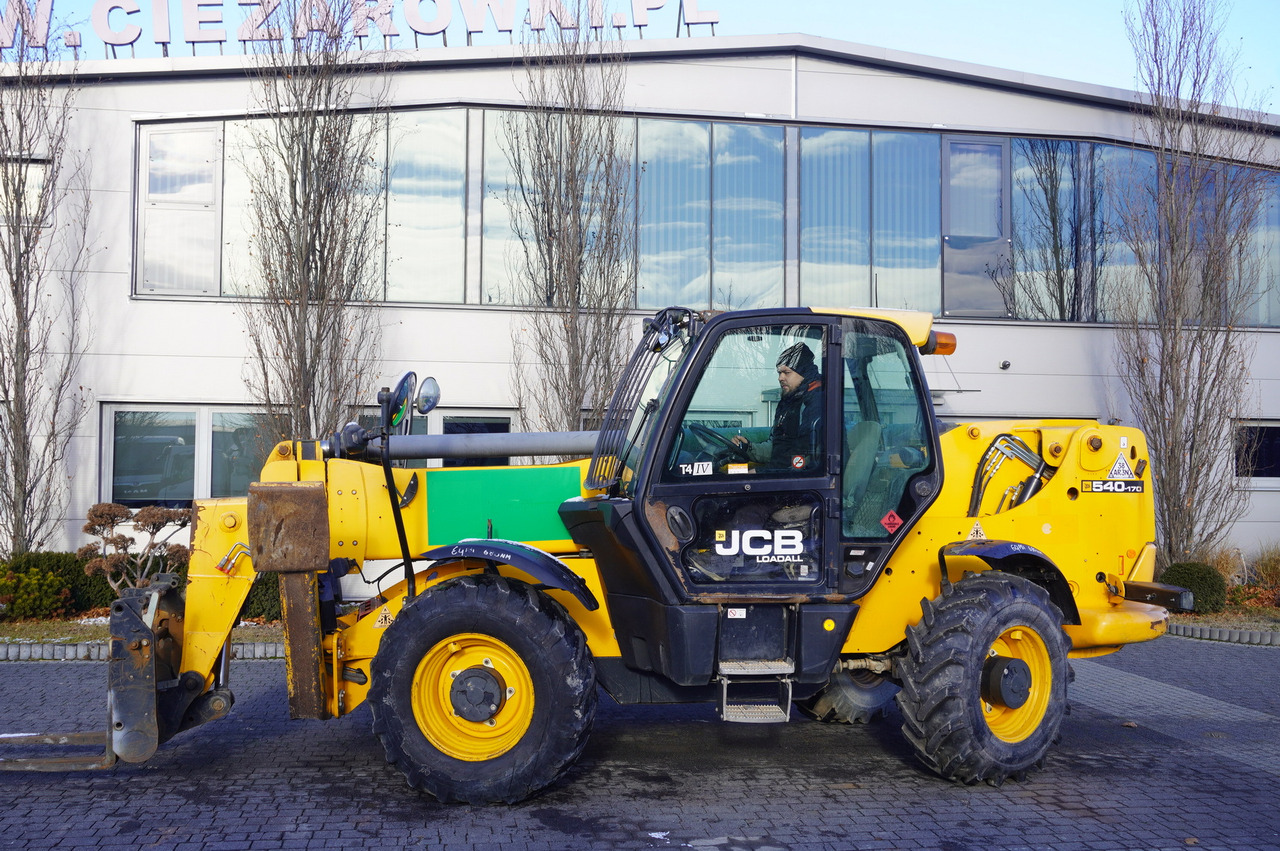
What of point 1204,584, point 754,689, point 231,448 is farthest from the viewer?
point 231,448

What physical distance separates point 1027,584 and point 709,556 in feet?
6.24

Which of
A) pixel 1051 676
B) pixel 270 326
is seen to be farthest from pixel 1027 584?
pixel 270 326

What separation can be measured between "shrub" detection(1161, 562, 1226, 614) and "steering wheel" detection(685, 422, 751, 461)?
32.6ft

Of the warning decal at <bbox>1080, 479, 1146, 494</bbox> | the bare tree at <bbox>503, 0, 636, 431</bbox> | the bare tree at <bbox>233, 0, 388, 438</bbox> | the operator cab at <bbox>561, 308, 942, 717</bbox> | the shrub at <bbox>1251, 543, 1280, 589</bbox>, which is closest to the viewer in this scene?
the operator cab at <bbox>561, 308, 942, 717</bbox>

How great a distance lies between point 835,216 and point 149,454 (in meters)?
10.2

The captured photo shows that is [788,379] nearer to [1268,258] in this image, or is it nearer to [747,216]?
[747,216]

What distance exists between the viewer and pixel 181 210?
47.2 feet

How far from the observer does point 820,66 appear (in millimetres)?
15227

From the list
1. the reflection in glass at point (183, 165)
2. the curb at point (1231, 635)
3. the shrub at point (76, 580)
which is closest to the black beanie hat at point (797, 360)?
the curb at point (1231, 635)

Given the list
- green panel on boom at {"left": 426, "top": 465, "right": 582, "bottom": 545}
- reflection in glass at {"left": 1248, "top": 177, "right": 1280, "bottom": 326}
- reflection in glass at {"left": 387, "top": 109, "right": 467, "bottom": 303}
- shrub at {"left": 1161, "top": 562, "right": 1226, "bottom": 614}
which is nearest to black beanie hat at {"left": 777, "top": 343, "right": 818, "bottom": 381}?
green panel on boom at {"left": 426, "top": 465, "right": 582, "bottom": 545}

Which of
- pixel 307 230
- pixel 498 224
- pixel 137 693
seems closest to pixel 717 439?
pixel 137 693

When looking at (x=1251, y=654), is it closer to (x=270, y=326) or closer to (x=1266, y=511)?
(x=1266, y=511)

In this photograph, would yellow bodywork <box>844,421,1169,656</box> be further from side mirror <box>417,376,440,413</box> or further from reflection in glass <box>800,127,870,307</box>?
reflection in glass <box>800,127,870,307</box>

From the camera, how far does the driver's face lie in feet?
19.5
